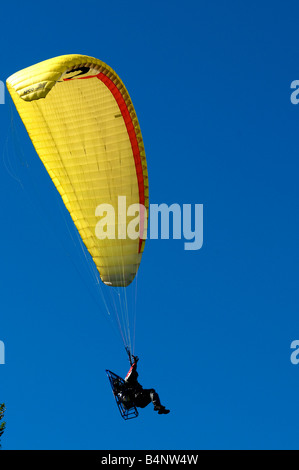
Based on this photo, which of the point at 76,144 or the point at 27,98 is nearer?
the point at 27,98

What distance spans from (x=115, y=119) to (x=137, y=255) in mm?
4928

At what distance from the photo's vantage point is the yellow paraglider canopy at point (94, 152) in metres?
35.0

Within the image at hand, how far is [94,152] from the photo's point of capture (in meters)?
35.9

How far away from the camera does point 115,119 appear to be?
35219mm

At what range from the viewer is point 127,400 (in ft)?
109

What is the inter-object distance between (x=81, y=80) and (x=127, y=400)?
10.2 m

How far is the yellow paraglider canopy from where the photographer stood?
115ft

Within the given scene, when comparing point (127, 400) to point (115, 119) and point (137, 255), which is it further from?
point (115, 119)

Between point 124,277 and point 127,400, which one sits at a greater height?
point 124,277
